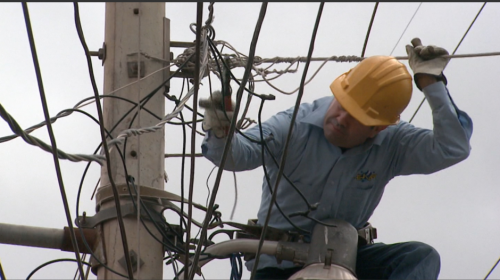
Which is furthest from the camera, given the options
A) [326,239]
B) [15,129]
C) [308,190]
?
[308,190]

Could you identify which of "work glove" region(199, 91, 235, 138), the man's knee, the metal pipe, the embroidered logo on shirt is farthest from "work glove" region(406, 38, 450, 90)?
the metal pipe

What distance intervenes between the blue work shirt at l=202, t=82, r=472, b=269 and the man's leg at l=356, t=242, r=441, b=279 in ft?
0.61

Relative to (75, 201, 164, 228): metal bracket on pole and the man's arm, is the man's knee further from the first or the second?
(75, 201, 164, 228): metal bracket on pole

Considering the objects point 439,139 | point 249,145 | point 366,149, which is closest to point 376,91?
point 366,149

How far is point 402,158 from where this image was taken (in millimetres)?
4926

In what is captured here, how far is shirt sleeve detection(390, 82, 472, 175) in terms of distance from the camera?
15.4ft

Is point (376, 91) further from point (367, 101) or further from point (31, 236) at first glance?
point (31, 236)

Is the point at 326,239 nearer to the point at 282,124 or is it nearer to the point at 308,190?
the point at 308,190

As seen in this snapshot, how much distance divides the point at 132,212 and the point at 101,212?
0.58ft

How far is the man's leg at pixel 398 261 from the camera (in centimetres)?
466

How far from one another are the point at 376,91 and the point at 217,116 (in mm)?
1070

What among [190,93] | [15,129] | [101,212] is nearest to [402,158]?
[190,93]

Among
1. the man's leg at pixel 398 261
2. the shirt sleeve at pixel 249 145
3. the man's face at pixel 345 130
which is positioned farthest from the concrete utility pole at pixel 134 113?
the man's leg at pixel 398 261

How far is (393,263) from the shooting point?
4.81 meters
